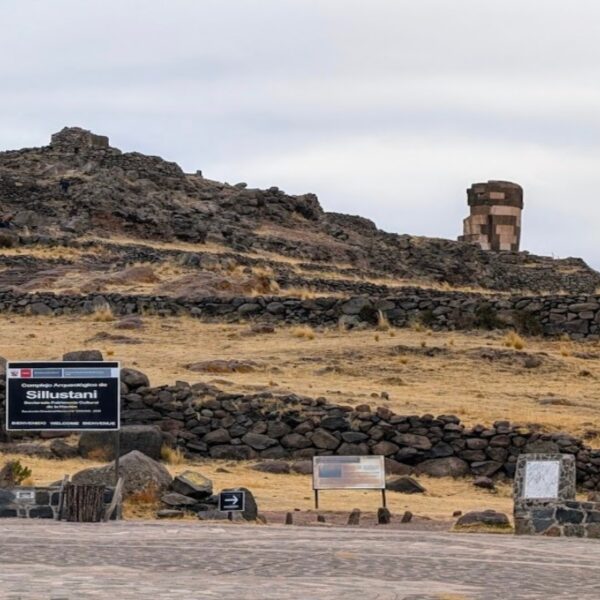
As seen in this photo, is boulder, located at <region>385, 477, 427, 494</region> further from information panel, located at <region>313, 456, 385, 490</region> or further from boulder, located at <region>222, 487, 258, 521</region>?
boulder, located at <region>222, 487, 258, 521</region>

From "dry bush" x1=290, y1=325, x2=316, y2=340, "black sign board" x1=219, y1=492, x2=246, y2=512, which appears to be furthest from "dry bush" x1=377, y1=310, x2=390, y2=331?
"black sign board" x1=219, y1=492, x2=246, y2=512

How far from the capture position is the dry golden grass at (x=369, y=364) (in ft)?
113

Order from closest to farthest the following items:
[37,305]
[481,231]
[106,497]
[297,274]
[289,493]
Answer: [106,497]
[289,493]
[37,305]
[297,274]
[481,231]

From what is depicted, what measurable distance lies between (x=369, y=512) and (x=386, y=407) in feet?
23.5

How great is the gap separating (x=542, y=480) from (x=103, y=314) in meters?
25.0

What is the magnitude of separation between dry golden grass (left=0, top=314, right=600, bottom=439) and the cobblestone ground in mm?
12212

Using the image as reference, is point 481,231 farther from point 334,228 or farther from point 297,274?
point 297,274

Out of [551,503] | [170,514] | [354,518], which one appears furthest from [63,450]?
[551,503]

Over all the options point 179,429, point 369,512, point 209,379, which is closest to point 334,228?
point 209,379

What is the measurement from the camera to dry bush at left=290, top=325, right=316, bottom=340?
42719mm

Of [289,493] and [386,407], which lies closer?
[289,493]

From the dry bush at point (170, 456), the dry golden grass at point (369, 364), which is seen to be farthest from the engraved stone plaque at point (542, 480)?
the dry golden grass at point (369, 364)

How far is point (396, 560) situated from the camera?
18.1 m

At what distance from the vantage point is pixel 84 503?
73.5 feet
